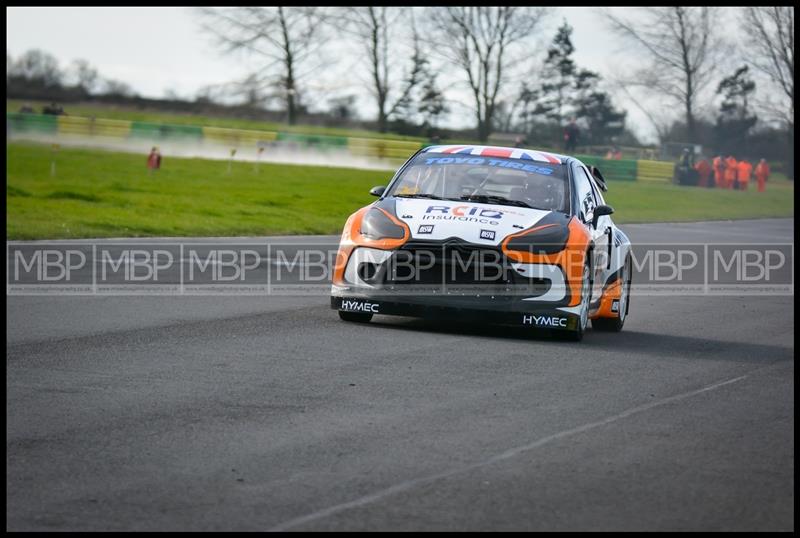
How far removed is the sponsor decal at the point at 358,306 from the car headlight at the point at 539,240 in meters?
1.19

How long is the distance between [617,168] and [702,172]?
608 centimetres

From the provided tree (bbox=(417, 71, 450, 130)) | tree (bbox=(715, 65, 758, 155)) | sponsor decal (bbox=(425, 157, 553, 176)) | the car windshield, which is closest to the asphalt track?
the car windshield

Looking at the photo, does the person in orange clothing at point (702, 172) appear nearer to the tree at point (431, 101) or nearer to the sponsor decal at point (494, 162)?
the tree at point (431, 101)

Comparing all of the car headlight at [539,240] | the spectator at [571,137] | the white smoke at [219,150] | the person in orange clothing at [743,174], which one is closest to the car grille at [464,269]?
the car headlight at [539,240]

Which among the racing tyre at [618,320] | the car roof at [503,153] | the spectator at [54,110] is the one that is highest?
the spectator at [54,110]

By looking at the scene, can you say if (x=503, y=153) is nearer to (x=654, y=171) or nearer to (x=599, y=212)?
(x=599, y=212)

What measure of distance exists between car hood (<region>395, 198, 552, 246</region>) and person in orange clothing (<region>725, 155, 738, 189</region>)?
4084 cm

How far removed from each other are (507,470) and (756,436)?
1.75 metres

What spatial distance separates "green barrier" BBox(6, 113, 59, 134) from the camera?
42.6 m

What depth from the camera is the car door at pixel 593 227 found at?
10.7m

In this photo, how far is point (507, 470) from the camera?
5637mm

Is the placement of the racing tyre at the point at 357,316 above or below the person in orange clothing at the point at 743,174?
below

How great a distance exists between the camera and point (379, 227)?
10234 mm

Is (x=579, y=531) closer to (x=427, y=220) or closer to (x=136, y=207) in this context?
(x=427, y=220)
